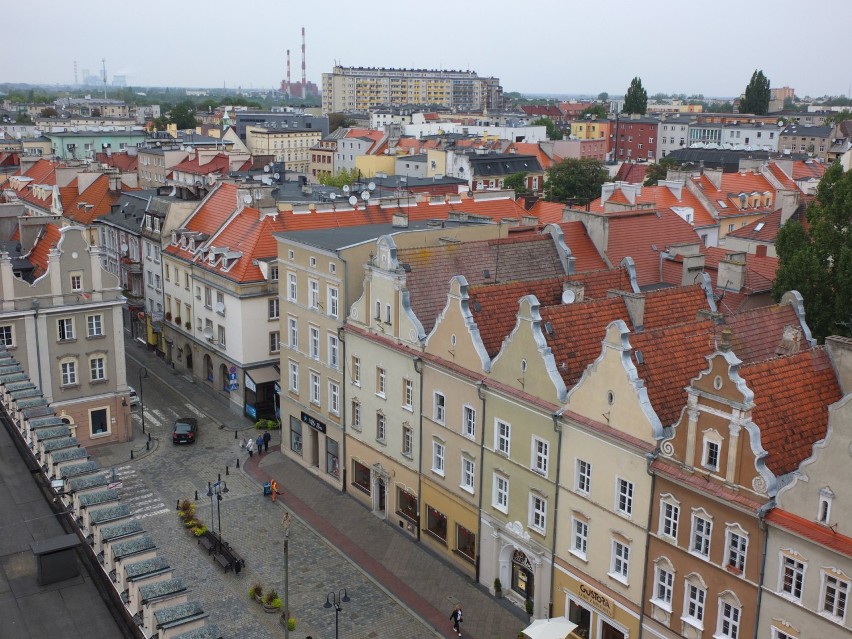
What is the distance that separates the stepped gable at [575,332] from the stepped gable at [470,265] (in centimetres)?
887

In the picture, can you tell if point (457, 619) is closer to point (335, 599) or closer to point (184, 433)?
point (335, 599)

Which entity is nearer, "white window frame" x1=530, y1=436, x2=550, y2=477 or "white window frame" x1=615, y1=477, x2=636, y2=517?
"white window frame" x1=615, y1=477, x2=636, y2=517

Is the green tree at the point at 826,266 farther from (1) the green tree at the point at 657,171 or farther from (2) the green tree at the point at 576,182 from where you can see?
(1) the green tree at the point at 657,171

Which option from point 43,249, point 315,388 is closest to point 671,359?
point 315,388

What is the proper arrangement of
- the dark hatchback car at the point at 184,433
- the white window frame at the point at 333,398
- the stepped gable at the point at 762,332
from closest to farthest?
the stepped gable at the point at 762,332 < the white window frame at the point at 333,398 < the dark hatchback car at the point at 184,433

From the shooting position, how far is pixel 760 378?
105 ft

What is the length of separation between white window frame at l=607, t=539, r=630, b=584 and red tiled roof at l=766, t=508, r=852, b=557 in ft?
23.5

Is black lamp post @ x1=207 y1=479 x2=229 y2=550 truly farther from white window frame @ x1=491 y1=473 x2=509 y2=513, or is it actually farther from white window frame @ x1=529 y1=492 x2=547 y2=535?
white window frame @ x1=529 y1=492 x2=547 y2=535

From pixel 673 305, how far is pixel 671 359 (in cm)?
779

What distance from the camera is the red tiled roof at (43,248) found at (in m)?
58.2

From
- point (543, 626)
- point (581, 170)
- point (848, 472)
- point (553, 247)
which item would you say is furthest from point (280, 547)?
point (581, 170)

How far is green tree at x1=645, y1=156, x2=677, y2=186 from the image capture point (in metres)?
129

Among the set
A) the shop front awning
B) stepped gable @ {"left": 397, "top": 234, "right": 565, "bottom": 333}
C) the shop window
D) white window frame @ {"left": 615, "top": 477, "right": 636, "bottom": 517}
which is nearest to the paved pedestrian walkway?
the shop window

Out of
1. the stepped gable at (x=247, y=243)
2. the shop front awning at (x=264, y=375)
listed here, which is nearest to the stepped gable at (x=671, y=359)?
the stepped gable at (x=247, y=243)
